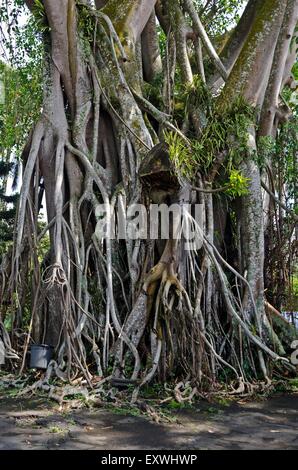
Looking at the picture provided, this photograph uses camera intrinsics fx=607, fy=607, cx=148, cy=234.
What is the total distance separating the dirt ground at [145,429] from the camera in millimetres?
3537

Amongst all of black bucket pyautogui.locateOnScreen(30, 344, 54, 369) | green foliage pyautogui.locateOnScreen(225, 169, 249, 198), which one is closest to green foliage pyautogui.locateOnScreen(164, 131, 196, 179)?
green foliage pyautogui.locateOnScreen(225, 169, 249, 198)

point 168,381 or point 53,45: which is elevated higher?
point 53,45

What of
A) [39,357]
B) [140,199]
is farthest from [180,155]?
[39,357]

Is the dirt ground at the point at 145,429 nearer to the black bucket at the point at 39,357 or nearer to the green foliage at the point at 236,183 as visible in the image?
the black bucket at the point at 39,357

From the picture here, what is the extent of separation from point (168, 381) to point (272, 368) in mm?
1017

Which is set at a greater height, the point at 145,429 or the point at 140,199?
the point at 140,199

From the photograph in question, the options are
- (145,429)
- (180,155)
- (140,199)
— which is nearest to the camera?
(145,429)

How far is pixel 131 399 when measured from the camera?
4547 mm

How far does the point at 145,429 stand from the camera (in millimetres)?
3857

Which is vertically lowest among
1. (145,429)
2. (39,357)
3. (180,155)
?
(145,429)

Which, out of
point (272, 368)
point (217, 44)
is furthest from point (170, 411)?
point (217, 44)

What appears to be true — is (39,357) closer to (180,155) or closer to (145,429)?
(145,429)

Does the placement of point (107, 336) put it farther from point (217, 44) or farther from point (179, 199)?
point (217, 44)
